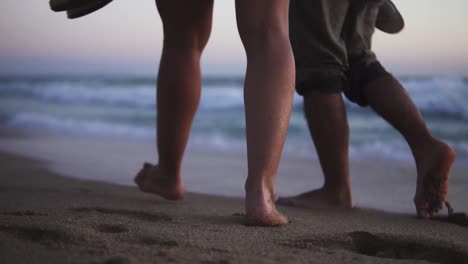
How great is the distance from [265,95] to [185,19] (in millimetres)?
601

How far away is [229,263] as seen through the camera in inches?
47.2

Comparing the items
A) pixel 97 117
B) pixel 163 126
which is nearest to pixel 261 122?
pixel 163 126

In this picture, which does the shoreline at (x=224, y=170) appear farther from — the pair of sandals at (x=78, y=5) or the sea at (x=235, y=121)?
the pair of sandals at (x=78, y=5)

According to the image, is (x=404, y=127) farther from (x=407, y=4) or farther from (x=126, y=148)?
(x=407, y=4)

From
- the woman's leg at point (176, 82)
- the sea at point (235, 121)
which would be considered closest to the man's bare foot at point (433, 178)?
the woman's leg at point (176, 82)

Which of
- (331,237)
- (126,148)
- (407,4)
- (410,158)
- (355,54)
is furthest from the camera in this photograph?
(407,4)

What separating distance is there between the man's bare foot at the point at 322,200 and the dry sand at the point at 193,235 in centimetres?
7

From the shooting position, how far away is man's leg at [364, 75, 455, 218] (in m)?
2.00

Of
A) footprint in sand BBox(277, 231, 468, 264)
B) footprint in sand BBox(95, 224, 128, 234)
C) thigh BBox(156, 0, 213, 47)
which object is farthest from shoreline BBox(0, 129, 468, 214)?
footprint in sand BBox(95, 224, 128, 234)

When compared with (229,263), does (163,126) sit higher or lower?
higher

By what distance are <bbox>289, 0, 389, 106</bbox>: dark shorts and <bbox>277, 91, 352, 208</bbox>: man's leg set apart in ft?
0.16

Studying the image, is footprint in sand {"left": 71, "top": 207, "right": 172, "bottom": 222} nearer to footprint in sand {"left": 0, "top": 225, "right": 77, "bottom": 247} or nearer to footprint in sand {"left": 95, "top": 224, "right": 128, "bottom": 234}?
footprint in sand {"left": 95, "top": 224, "right": 128, "bottom": 234}

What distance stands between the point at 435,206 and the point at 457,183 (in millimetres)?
1058

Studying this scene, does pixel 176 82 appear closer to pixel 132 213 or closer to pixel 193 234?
pixel 132 213
